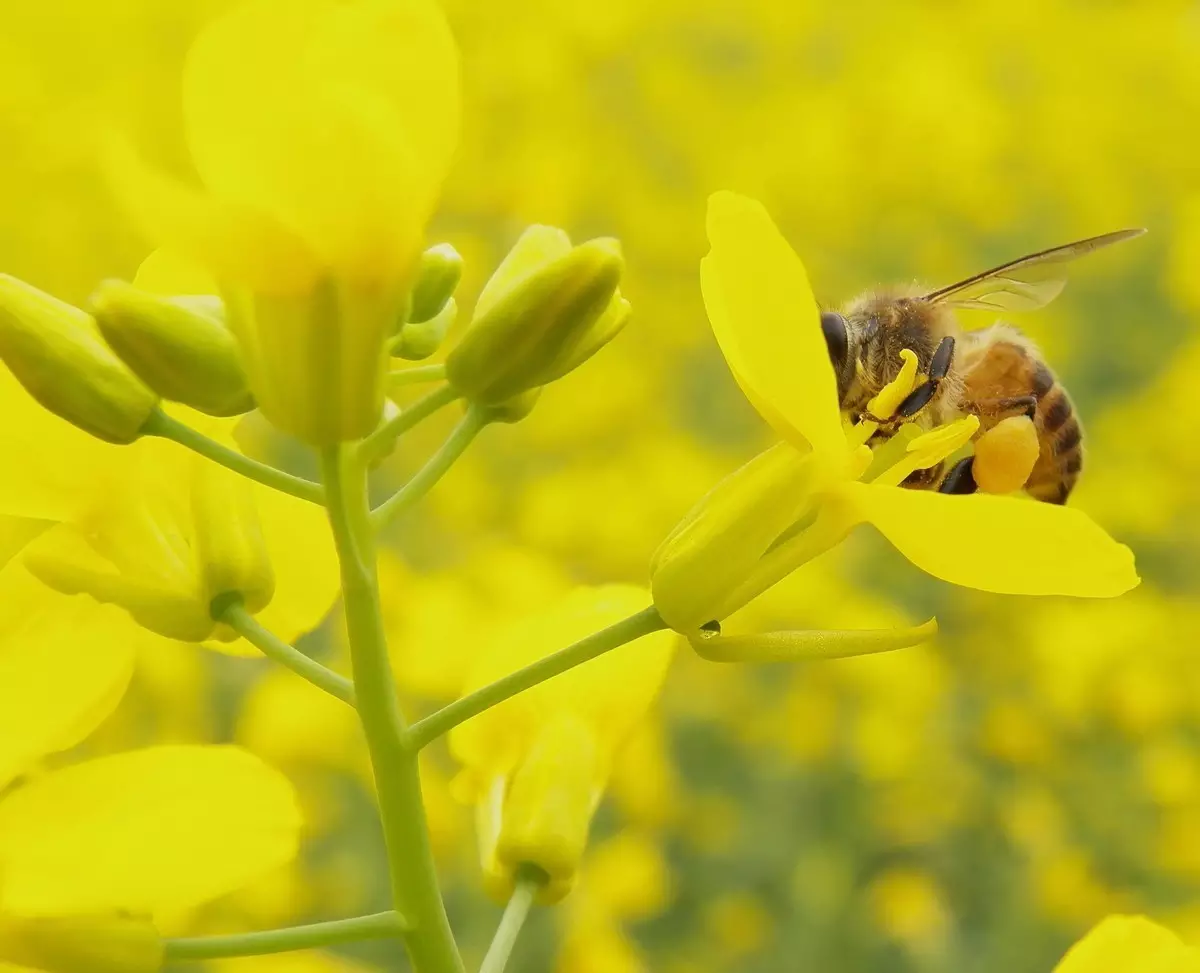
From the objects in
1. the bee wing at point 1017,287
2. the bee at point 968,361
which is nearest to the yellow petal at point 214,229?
the bee at point 968,361

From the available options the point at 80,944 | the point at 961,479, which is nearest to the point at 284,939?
the point at 80,944

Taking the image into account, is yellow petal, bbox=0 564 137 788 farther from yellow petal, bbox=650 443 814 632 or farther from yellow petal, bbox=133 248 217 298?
yellow petal, bbox=650 443 814 632

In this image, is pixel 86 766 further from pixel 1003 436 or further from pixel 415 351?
pixel 1003 436

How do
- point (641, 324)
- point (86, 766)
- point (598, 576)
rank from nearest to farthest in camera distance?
point (86, 766), point (598, 576), point (641, 324)

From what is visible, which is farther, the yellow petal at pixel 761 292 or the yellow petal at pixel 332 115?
the yellow petal at pixel 761 292

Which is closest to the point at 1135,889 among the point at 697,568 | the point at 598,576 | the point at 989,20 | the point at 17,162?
the point at 598,576

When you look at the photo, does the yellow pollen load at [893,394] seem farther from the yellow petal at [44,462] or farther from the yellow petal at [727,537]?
the yellow petal at [44,462]
